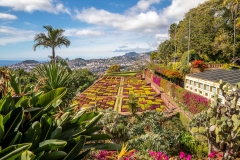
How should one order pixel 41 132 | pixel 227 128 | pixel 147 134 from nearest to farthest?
pixel 41 132 → pixel 227 128 → pixel 147 134

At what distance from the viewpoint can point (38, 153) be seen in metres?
1.87

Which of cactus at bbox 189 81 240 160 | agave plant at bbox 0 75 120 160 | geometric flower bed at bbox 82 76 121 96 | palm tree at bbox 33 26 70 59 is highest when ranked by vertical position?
palm tree at bbox 33 26 70 59

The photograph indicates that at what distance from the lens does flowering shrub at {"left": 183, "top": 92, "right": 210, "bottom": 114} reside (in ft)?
55.3

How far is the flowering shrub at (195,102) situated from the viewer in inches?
663

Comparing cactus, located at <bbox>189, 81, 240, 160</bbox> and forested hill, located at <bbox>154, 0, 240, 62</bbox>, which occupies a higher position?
forested hill, located at <bbox>154, 0, 240, 62</bbox>

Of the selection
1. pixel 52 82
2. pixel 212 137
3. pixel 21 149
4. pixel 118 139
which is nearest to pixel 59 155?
pixel 21 149

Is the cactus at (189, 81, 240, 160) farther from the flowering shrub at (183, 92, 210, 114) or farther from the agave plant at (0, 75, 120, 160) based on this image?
the flowering shrub at (183, 92, 210, 114)

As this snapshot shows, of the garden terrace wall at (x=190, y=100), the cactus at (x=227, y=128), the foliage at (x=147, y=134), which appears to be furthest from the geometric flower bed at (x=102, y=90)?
the cactus at (x=227, y=128)

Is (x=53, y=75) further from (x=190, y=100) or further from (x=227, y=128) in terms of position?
(x=190, y=100)

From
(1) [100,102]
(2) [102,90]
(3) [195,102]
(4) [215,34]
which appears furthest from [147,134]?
(4) [215,34]

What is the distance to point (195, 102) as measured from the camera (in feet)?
59.8

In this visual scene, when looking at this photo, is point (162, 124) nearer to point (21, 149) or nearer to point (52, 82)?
point (52, 82)

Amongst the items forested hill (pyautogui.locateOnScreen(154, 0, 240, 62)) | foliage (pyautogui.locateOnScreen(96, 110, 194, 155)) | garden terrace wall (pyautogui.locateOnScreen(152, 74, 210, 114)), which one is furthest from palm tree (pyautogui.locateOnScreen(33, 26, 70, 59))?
forested hill (pyautogui.locateOnScreen(154, 0, 240, 62))

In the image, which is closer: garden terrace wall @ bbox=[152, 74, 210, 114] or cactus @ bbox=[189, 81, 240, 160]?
cactus @ bbox=[189, 81, 240, 160]
